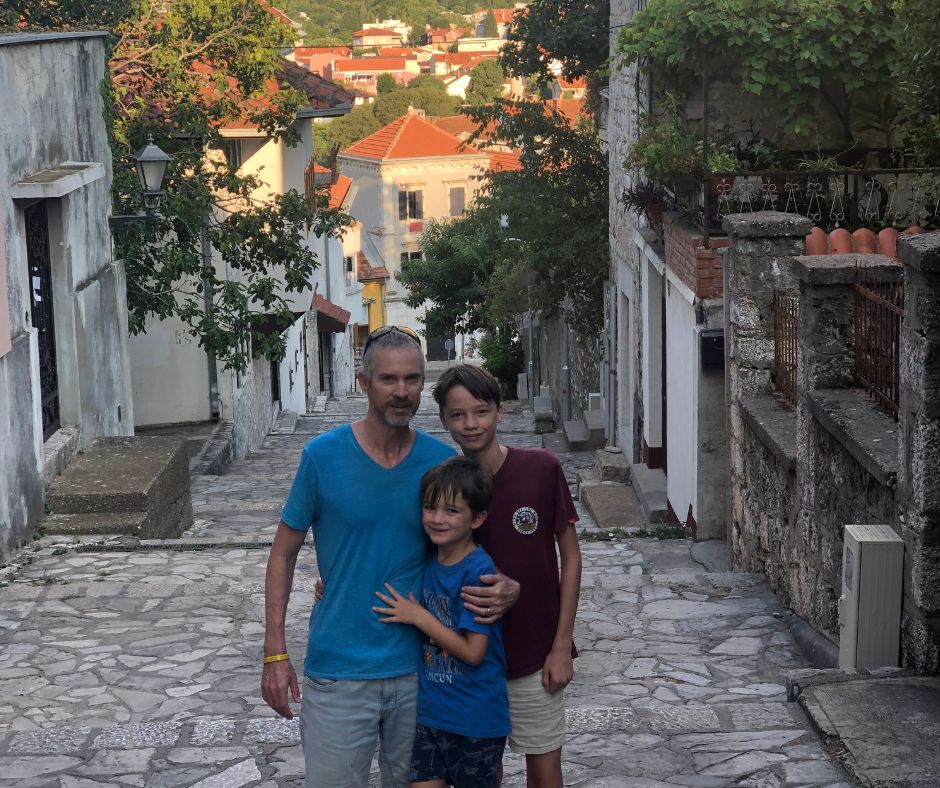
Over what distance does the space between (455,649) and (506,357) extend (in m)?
31.5

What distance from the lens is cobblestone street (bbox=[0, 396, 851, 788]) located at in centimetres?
518

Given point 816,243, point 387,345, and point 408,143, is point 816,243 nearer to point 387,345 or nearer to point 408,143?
point 387,345

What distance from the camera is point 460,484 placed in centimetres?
369

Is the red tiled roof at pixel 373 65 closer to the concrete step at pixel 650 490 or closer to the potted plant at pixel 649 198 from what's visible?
the concrete step at pixel 650 490

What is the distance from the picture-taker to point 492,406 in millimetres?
3936

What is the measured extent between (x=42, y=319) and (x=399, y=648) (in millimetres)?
8515

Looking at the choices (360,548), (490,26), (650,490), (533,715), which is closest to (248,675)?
(533,715)

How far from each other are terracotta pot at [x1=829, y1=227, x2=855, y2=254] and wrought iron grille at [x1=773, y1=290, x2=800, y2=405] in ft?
2.48

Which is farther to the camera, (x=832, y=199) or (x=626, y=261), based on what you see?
(x=626, y=261)

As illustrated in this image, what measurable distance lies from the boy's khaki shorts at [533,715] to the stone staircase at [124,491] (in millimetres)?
6880

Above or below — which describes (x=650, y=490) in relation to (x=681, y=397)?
below

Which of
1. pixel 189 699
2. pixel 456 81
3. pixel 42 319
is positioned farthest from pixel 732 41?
pixel 456 81

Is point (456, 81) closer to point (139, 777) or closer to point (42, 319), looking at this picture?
point (42, 319)

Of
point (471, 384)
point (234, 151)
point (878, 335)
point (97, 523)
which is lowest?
point (97, 523)
